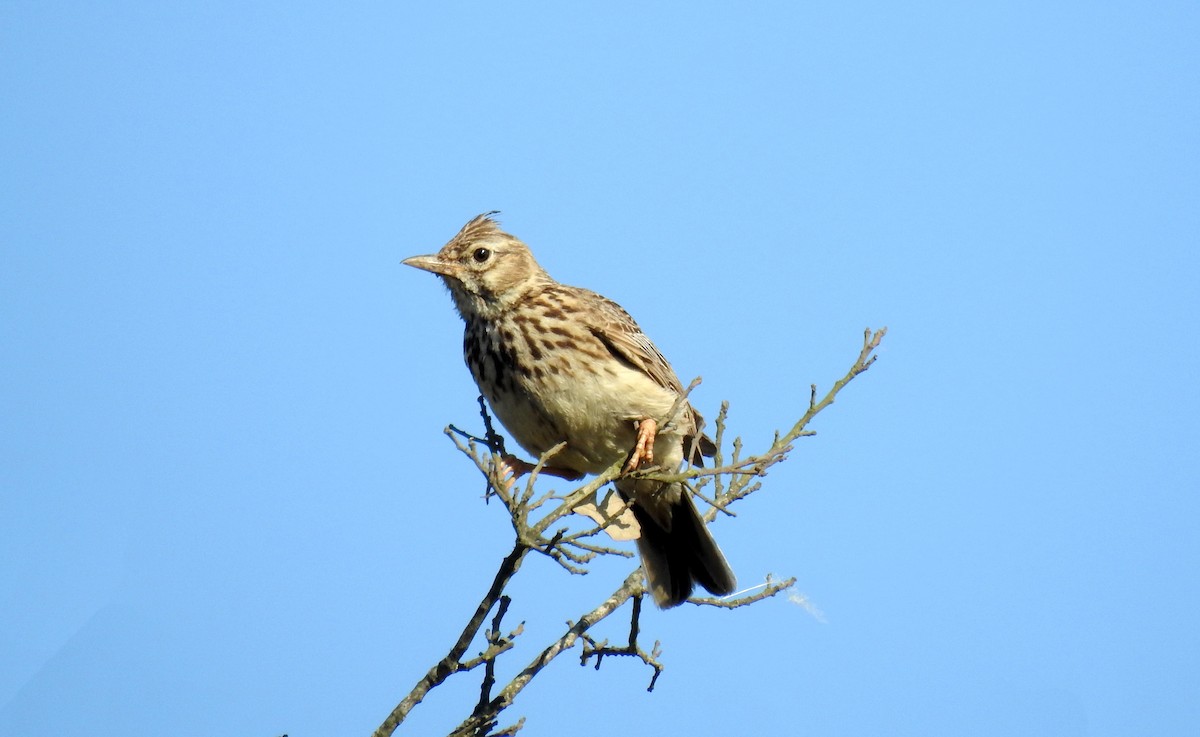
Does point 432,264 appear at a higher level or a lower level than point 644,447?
higher

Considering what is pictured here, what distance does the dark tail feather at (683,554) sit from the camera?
6.82 meters

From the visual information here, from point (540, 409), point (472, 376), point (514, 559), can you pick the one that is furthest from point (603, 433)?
point (514, 559)

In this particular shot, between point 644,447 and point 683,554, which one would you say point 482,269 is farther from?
point 683,554

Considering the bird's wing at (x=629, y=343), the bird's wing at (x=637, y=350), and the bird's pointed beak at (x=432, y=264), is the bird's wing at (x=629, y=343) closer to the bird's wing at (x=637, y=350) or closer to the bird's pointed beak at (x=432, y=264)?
the bird's wing at (x=637, y=350)

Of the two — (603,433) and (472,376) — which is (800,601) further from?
(472,376)

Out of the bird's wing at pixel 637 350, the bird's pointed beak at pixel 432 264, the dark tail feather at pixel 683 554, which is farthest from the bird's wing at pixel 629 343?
the bird's pointed beak at pixel 432 264

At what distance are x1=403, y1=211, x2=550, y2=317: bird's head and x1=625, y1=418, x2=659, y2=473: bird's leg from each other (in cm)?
109

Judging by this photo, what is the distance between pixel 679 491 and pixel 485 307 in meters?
1.42

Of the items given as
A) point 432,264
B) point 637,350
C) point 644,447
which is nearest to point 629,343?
point 637,350

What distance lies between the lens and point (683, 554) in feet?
22.5

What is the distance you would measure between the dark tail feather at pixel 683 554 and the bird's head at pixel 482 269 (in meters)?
1.35

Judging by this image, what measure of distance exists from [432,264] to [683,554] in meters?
2.07

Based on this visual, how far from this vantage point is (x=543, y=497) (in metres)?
4.73

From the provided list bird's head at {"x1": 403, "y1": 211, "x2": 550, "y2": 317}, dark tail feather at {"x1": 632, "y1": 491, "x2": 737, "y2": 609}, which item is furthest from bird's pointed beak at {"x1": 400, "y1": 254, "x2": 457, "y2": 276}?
dark tail feather at {"x1": 632, "y1": 491, "x2": 737, "y2": 609}
